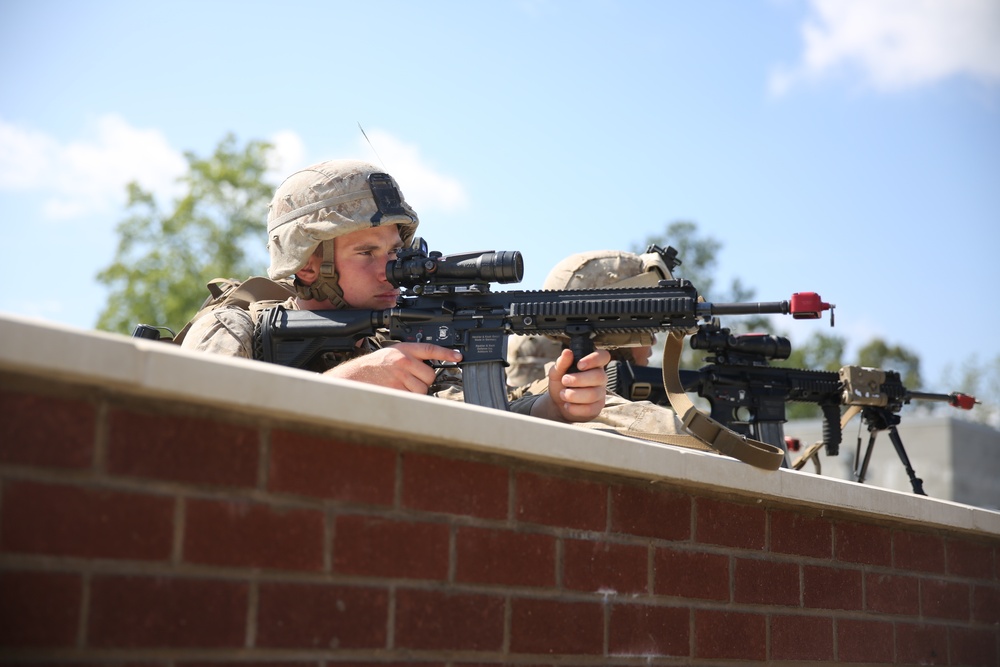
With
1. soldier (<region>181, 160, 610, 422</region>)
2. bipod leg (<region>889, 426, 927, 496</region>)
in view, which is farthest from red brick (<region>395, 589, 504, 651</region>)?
bipod leg (<region>889, 426, 927, 496</region>)

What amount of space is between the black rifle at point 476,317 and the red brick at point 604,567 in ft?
3.97

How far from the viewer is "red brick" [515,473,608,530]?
2.16m

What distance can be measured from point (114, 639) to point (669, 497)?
4.56ft

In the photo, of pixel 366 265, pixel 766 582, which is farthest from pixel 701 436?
pixel 366 265

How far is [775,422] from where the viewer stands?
6.11 meters

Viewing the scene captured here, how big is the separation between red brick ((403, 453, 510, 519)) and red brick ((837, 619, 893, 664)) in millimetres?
1399

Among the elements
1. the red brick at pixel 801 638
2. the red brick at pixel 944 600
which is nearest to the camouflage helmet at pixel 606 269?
the red brick at pixel 944 600

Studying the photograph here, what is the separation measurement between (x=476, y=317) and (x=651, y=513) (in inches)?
54.0

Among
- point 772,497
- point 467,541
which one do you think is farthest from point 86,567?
point 772,497

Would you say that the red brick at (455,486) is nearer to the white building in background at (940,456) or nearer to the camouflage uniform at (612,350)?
the camouflage uniform at (612,350)

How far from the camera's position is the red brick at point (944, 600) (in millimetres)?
3344

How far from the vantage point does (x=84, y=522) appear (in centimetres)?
150

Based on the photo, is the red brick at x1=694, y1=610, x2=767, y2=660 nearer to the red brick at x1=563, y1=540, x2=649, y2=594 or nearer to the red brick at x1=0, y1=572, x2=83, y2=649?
the red brick at x1=563, y1=540, x2=649, y2=594

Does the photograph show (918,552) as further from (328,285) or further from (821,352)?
(821,352)
